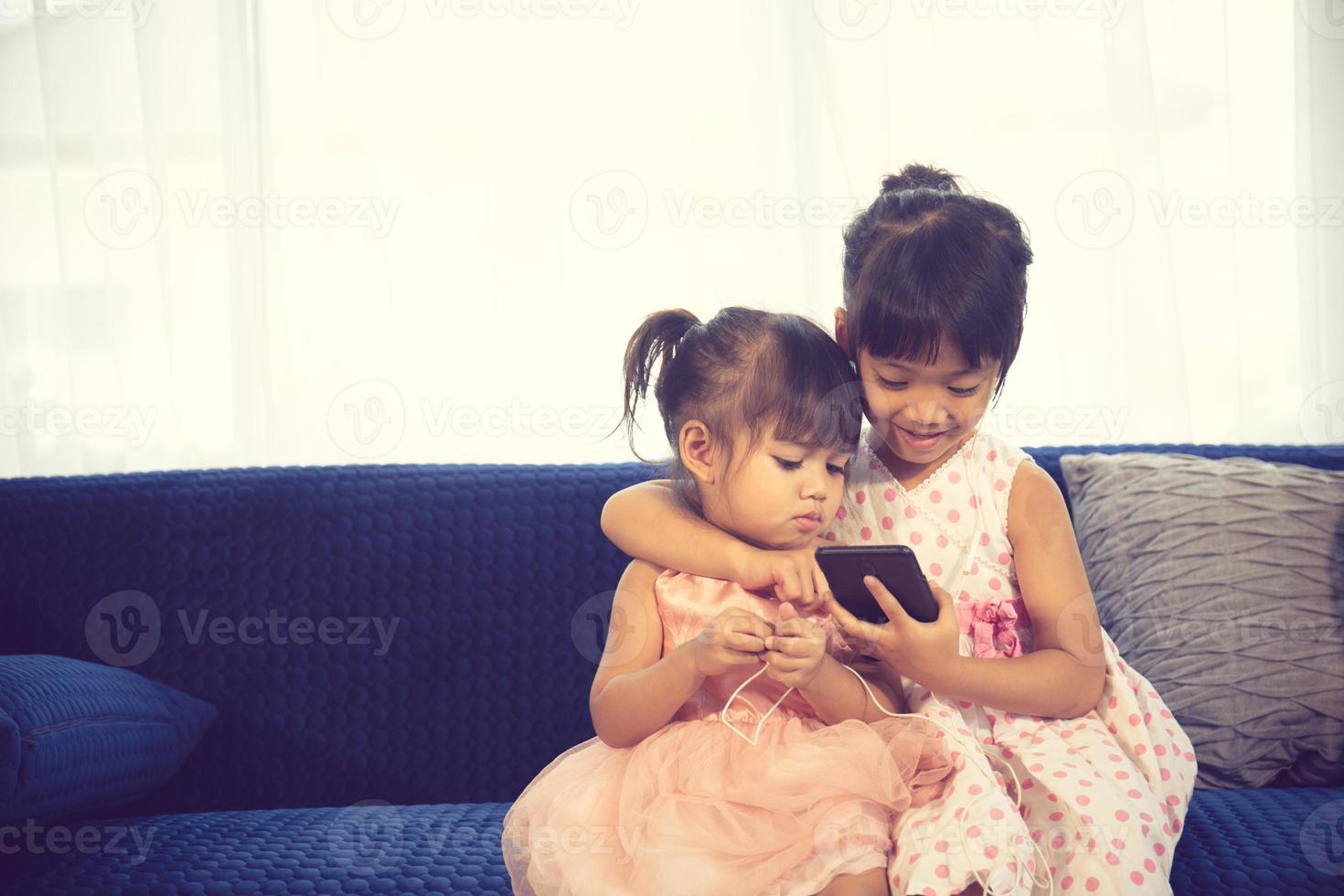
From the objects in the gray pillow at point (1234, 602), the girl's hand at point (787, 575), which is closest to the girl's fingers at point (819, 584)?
the girl's hand at point (787, 575)

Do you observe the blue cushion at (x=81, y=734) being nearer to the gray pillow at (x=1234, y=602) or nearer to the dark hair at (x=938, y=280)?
the dark hair at (x=938, y=280)

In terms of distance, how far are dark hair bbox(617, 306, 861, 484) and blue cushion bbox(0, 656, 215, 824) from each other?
2.56 ft

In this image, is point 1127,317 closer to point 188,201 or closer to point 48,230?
point 188,201

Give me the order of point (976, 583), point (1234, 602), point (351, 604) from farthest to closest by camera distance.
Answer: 1. point (351, 604)
2. point (1234, 602)
3. point (976, 583)

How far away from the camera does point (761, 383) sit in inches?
47.0

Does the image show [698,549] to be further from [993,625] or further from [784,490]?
[993,625]

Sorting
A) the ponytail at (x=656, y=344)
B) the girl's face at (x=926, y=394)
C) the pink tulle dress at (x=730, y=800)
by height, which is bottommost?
the pink tulle dress at (x=730, y=800)

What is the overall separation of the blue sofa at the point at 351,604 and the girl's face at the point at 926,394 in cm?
54

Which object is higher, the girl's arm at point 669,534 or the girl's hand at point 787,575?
the girl's arm at point 669,534

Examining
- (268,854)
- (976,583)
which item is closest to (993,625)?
(976,583)

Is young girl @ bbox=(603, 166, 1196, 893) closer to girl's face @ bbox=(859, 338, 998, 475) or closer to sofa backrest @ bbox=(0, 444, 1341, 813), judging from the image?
girl's face @ bbox=(859, 338, 998, 475)

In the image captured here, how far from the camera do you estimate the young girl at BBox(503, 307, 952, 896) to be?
1.04 meters

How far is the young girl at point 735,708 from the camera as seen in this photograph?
1038mm

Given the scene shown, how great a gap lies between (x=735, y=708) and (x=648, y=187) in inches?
47.6
